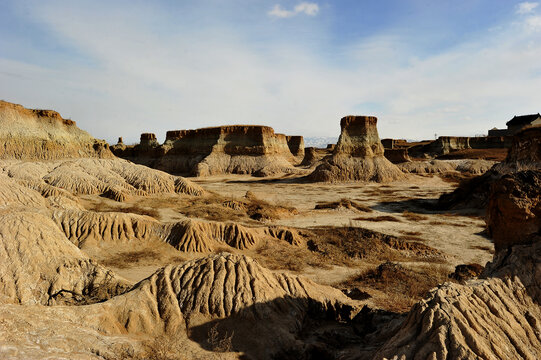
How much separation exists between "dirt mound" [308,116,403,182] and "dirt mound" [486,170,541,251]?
36980 millimetres

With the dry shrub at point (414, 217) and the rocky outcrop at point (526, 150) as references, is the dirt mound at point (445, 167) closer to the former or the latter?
the rocky outcrop at point (526, 150)

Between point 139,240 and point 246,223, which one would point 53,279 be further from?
point 246,223

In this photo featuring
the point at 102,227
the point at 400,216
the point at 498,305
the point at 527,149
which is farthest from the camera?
the point at 527,149

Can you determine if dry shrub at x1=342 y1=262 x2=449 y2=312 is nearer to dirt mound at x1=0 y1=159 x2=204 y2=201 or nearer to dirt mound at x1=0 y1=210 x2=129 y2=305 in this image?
dirt mound at x1=0 y1=210 x2=129 y2=305

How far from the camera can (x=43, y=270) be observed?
7.07 m

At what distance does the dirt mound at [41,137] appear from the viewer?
3262 centimetres

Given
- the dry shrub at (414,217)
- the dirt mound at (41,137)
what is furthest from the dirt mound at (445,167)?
the dirt mound at (41,137)

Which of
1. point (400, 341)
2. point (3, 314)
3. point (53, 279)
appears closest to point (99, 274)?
point (53, 279)

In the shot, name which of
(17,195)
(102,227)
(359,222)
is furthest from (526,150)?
(17,195)

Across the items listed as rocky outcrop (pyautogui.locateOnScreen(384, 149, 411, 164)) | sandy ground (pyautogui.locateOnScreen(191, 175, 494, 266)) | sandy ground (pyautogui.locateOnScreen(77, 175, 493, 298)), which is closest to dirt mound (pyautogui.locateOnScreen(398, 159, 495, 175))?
rocky outcrop (pyautogui.locateOnScreen(384, 149, 411, 164))

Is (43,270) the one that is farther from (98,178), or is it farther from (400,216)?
(98,178)

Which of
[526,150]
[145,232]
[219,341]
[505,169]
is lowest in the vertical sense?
[219,341]

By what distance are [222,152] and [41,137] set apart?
90.9ft

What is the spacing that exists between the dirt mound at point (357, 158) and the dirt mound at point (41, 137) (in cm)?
2899
